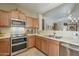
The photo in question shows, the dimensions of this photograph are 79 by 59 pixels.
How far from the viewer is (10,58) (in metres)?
1.95

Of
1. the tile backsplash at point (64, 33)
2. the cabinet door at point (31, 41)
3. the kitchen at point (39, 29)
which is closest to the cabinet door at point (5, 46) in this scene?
the kitchen at point (39, 29)

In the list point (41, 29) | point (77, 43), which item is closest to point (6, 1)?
point (41, 29)

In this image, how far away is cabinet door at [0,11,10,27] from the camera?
71.3 inches

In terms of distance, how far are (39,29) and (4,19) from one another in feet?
2.09

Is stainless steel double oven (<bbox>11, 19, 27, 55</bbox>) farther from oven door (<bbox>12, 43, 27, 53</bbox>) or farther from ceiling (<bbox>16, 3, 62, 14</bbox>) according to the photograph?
ceiling (<bbox>16, 3, 62, 14</bbox>)

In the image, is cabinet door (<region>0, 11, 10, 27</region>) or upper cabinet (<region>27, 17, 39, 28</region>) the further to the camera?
upper cabinet (<region>27, 17, 39, 28</region>)

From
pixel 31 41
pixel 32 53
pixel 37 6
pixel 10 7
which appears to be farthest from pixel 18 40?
pixel 37 6

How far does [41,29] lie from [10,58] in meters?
0.77

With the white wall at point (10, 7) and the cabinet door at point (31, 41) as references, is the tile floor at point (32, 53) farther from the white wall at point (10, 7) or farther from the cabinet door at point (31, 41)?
the white wall at point (10, 7)

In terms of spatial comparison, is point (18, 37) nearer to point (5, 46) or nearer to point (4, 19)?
point (5, 46)

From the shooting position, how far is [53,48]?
1958 mm

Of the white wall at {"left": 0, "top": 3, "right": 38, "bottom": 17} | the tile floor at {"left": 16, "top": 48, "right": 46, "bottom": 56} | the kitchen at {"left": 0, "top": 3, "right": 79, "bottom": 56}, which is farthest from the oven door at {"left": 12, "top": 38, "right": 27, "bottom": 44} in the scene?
the white wall at {"left": 0, "top": 3, "right": 38, "bottom": 17}

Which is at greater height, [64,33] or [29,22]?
[29,22]

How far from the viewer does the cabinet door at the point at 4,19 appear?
1811mm
